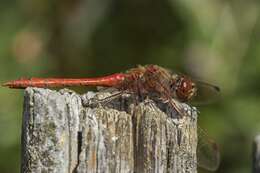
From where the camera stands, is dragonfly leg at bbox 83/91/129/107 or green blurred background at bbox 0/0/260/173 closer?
dragonfly leg at bbox 83/91/129/107

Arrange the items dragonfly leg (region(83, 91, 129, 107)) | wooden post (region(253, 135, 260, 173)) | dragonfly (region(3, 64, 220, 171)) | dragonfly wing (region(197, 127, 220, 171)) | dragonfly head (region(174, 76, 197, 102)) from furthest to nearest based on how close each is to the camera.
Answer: dragonfly wing (region(197, 127, 220, 171)), dragonfly head (region(174, 76, 197, 102)), wooden post (region(253, 135, 260, 173)), dragonfly (region(3, 64, 220, 171)), dragonfly leg (region(83, 91, 129, 107))

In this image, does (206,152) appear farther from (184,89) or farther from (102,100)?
(102,100)

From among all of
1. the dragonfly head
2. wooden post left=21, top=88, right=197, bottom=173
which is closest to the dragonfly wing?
the dragonfly head

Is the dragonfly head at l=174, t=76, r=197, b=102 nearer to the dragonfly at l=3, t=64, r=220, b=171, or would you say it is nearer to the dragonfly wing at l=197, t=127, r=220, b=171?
the dragonfly at l=3, t=64, r=220, b=171

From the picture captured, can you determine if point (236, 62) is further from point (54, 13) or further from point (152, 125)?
point (152, 125)

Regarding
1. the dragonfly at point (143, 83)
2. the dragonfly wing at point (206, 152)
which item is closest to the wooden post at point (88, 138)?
the dragonfly at point (143, 83)

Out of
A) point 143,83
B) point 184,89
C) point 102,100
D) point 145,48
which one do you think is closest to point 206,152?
point 184,89
